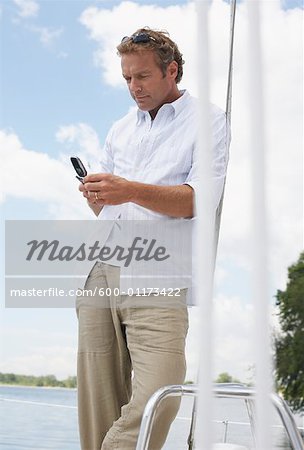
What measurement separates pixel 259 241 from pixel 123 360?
2.99ft

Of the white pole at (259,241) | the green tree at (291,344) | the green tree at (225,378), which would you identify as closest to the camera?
the white pole at (259,241)

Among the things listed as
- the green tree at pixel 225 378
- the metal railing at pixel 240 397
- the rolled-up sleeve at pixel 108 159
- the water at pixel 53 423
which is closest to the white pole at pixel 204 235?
the metal railing at pixel 240 397

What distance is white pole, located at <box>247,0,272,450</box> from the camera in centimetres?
67

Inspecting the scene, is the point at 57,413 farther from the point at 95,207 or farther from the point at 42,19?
the point at 95,207

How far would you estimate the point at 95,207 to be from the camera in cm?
161

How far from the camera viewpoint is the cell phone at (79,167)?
5.06 ft

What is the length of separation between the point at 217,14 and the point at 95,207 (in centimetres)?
299

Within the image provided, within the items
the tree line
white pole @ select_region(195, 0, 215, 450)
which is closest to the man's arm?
white pole @ select_region(195, 0, 215, 450)

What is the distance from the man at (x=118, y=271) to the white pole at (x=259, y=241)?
0.74 meters

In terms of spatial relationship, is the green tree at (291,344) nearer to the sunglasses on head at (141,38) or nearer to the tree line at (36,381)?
the tree line at (36,381)

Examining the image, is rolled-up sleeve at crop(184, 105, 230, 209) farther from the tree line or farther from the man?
the tree line

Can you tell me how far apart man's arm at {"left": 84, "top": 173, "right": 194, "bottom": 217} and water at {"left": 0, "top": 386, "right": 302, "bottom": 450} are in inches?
51.4

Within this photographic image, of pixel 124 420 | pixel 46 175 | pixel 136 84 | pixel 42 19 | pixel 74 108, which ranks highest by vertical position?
pixel 42 19

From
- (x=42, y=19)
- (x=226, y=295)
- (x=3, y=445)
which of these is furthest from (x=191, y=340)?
(x=42, y=19)
